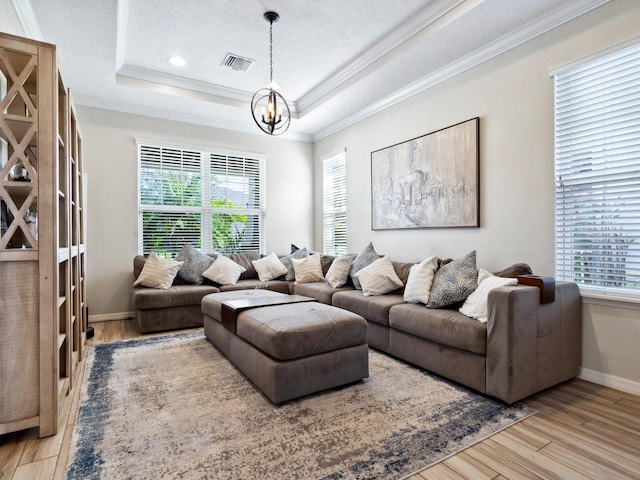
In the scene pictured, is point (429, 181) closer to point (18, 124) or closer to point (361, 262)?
point (361, 262)

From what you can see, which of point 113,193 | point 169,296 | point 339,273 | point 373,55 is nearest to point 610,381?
point 339,273

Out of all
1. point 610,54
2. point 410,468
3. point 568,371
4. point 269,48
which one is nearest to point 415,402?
point 410,468

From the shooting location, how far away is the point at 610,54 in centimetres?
251

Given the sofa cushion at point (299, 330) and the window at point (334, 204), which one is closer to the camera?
the sofa cushion at point (299, 330)

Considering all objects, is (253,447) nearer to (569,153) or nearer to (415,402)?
(415,402)

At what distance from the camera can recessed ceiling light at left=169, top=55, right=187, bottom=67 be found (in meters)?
3.87

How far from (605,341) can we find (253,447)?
2.53 m

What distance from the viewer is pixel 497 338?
88.4 inches

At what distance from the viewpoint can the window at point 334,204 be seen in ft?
18.1

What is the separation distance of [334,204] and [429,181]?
2.08 m

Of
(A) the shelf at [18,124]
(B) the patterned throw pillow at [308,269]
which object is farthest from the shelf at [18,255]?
(B) the patterned throw pillow at [308,269]

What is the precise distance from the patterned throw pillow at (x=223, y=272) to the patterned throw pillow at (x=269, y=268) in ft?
1.14

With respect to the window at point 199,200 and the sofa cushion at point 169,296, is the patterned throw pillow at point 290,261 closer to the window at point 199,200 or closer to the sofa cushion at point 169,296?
the window at point 199,200

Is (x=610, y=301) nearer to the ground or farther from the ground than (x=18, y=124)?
nearer to the ground
